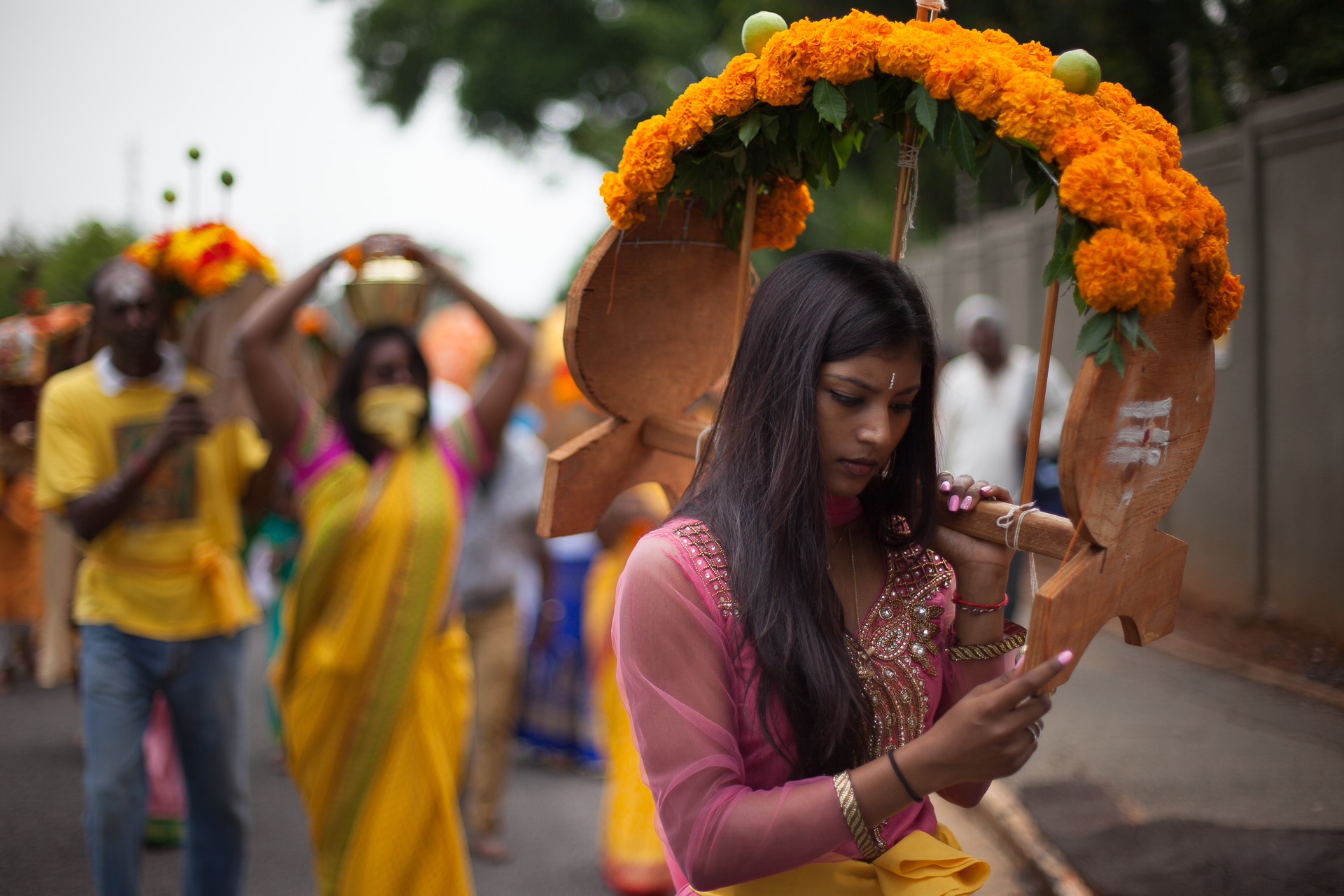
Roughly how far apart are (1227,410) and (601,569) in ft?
13.5

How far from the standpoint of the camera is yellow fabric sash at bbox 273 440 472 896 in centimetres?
365

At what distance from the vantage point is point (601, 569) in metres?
5.62

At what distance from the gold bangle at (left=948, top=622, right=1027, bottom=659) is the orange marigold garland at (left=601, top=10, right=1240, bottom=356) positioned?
58 cm

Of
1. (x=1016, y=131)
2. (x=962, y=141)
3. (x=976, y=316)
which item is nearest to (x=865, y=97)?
(x=962, y=141)

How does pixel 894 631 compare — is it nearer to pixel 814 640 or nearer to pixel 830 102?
pixel 814 640

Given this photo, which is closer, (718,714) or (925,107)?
(718,714)

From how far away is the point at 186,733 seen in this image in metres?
3.52

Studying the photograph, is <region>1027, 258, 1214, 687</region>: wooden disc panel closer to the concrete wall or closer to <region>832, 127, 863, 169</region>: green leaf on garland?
<region>832, 127, 863, 169</region>: green leaf on garland

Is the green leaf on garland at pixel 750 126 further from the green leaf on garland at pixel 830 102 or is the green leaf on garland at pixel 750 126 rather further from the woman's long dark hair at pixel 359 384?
the woman's long dark hair at pixel 359 384

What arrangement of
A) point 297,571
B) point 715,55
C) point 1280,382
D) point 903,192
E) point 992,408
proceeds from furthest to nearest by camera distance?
point 715,55 < point 992,408 < point 1280,382 < point 297,571 < point 903,192

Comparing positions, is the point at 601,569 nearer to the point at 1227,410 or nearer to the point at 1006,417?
the point at 1006,417

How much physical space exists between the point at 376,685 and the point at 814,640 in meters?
2.47

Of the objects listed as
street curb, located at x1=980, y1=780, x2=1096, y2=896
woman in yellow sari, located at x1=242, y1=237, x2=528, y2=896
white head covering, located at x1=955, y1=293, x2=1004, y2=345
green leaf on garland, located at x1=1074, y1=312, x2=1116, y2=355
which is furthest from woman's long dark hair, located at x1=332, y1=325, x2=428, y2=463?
white head covering, located at x1=955, y1=293, x2=1004, y2=345

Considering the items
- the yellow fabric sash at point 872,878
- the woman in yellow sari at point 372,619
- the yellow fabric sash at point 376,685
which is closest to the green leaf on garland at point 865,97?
the yellow fabric sash at point 872,878
